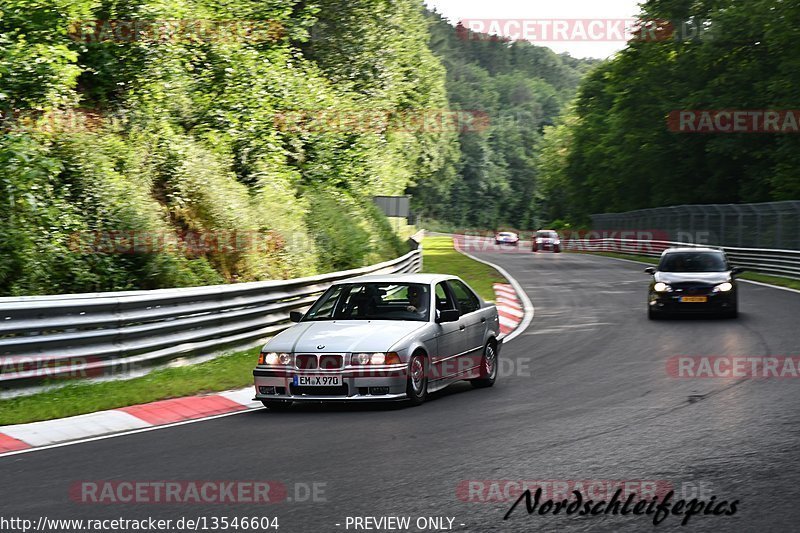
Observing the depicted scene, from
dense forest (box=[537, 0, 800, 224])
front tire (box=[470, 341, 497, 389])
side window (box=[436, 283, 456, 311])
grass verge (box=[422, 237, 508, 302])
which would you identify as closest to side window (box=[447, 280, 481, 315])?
side window (box=[436, 283, 456, 311])

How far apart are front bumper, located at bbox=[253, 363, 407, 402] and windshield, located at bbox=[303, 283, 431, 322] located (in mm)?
1137

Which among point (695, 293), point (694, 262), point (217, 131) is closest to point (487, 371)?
point (695, 293)

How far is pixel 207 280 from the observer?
16.2 m

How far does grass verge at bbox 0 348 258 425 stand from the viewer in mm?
9773

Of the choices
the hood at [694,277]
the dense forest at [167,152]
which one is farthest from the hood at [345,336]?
the hood at [694,277]

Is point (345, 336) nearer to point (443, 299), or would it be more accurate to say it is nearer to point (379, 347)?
point (379, 347)

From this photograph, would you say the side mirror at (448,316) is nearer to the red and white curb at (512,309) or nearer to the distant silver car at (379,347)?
the distant silver car at (379,347)

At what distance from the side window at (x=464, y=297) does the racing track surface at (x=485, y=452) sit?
3.22ft

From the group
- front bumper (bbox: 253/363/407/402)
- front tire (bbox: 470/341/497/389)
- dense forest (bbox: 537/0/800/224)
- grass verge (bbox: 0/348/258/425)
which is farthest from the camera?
dense forest (bbox: 537/0/800/224)

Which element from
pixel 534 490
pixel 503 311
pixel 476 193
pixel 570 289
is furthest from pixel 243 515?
pixel 476 193

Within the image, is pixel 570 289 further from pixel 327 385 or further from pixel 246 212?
pixel 327 385

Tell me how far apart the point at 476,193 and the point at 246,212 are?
12476 cm

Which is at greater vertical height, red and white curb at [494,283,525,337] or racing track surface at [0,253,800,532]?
racing track surface at [0,253,800,532]

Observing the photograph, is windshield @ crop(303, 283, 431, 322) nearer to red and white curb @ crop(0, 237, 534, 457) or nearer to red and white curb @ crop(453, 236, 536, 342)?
red and white curb @ crop(0, 237, 534, 457)
